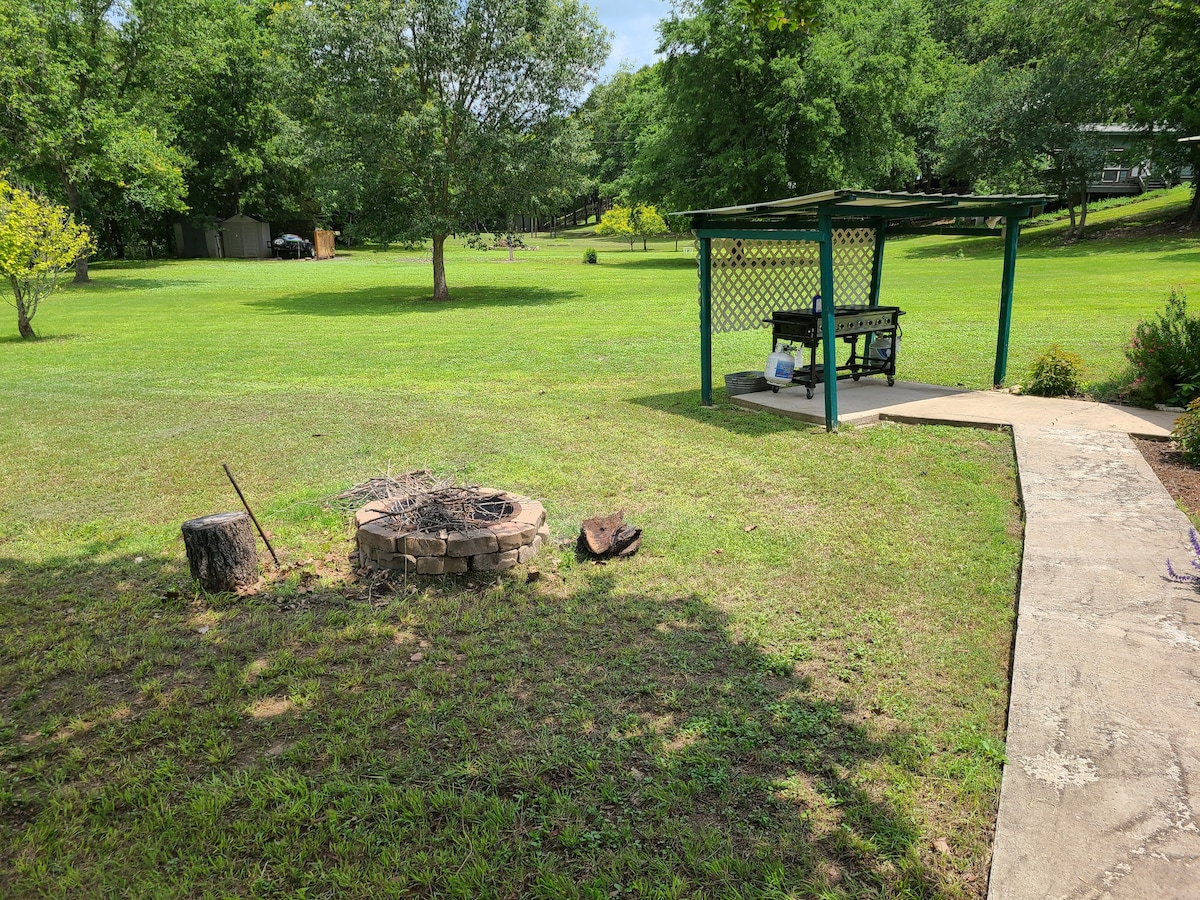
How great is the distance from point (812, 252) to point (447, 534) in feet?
20.9

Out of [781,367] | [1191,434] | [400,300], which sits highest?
[400,300]

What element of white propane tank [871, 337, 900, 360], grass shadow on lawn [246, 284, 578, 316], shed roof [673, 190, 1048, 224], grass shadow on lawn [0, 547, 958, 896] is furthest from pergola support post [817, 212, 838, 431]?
grass shadow on lawn [246, 284, 578, 316]

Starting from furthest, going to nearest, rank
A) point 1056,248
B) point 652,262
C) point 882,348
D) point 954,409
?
point 652,262 → point 1056,248 → point 882,348 → point 954,409

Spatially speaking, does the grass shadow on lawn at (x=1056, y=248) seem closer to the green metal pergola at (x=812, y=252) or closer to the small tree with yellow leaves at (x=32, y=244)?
the green metal pergola at (x=812, y=252)

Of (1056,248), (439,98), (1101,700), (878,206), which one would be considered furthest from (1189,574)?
(1056,248)

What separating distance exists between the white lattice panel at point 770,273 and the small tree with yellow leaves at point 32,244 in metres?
12.2

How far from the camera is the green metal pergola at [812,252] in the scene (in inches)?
293

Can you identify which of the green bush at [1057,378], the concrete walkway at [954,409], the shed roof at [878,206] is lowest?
the concrete walkway at [954,409]

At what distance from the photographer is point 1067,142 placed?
99.0ft

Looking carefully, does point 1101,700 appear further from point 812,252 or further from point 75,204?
point 75,204

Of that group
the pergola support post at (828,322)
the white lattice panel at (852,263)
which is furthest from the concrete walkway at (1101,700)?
the white lattice panel at (852,263)

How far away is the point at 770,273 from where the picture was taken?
9.08m

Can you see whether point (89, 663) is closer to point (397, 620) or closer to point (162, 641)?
point (162, 641)

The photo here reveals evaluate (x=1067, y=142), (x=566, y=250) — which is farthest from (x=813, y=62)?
(x=566, y=250)
